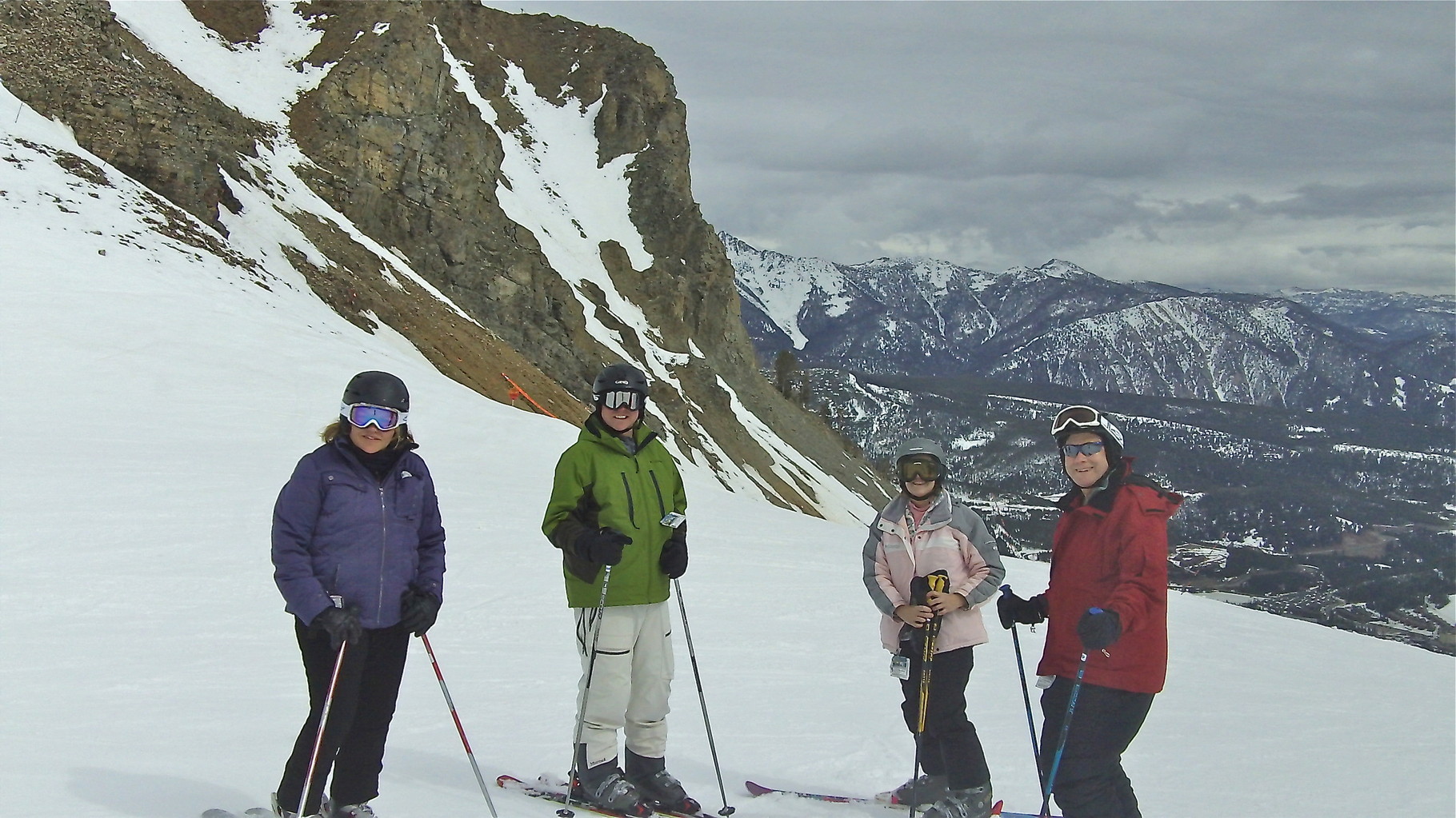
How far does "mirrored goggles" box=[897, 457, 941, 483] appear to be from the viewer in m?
5.76

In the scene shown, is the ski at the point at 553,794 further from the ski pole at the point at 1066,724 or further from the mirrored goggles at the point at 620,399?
the mirrored goggles at the point at 620,399

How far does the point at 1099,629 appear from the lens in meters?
4.86

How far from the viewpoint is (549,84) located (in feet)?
265

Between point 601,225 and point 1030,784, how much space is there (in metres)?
67.9

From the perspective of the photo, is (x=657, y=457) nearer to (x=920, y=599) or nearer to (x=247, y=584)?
(x=920, y=599)

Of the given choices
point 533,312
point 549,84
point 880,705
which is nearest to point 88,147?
point 533,312

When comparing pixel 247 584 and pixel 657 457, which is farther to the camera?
pixel 247 584

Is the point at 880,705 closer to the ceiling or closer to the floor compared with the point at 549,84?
closer to the floor

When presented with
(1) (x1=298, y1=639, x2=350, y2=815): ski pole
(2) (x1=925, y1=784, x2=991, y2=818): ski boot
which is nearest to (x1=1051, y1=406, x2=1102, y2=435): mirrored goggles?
→ (2) (x1=925, y1=784, x2=991, y2=818): ski boot

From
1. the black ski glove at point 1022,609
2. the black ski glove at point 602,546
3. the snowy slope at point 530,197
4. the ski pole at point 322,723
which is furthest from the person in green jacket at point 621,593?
the snowy slope at point 530,197

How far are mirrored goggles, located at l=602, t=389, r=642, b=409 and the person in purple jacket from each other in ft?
3.46

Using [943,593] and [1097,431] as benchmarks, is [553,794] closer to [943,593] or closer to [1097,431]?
[943,593]

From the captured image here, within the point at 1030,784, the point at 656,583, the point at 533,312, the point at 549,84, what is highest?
the point at 549,84

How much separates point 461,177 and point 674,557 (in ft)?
169
